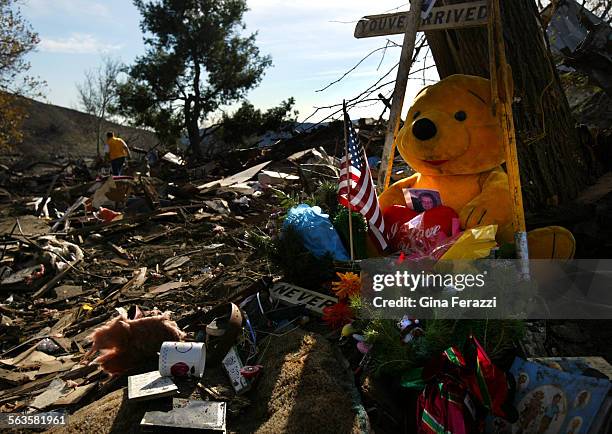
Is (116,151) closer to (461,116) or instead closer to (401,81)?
(401,81)

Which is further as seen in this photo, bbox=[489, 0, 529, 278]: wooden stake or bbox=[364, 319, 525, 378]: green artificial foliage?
bbox=[489, 0, 529, 278]: wooden stake

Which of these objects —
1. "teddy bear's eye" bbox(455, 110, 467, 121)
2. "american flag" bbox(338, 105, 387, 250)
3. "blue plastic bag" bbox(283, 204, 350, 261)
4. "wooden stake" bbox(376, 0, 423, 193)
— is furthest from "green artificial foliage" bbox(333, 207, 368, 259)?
"teddy bear's eye" bbox(455, 110, 467, 121)

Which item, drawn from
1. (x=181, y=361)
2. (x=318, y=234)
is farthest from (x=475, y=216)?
(x=181, y=361)

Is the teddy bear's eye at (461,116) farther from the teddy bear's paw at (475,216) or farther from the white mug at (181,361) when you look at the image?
the white mug at (181,361)

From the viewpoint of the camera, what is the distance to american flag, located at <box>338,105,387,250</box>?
358 cm

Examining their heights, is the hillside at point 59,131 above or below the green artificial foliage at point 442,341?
above

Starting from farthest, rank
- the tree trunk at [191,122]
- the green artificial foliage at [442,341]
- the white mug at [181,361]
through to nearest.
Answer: the tree trunk at [191,122], the white mug at [181,361], the green artificial foliage at [442,341]

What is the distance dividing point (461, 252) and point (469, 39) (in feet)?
6.53

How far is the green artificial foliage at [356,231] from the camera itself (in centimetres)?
394

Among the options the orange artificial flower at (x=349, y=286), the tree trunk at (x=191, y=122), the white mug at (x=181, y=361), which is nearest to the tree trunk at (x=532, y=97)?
the orange artificial flower at (x=349, y=286)

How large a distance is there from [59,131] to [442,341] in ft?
194

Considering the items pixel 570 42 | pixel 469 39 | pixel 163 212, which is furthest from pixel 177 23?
pixel 469 39

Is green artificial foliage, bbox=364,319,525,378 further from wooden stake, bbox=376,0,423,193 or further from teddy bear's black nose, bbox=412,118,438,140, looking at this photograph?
wooden stake, bbox=376,0,423,193

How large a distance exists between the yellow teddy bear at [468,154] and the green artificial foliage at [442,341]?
104 cm
